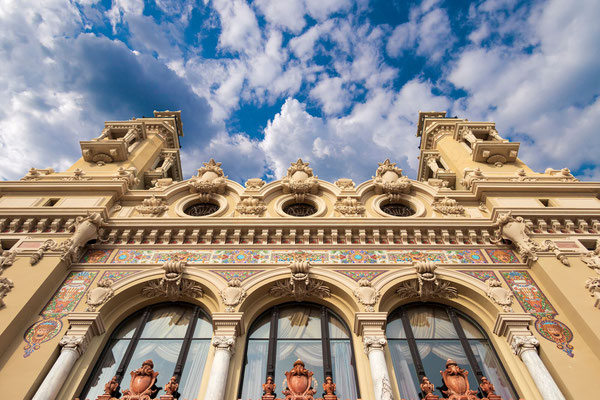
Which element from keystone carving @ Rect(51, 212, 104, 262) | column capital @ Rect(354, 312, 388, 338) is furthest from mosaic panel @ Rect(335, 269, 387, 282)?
keystone carving @ Rect(51, 212, 104, 262)

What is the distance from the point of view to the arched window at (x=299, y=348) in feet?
32.8

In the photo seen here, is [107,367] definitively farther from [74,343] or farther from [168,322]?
[168,322]

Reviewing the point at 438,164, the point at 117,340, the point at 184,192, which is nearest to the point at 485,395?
the point at 117,340

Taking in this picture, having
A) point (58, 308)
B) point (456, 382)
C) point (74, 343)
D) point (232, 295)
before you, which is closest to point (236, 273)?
point (232, 295)

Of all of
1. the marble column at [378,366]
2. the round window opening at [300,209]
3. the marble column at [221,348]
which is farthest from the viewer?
the round window opening at [300,209]

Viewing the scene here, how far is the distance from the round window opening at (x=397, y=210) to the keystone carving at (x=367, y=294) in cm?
522

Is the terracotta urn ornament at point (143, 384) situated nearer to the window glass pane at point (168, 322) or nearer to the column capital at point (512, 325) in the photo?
the window glass pane at point (168, 322)

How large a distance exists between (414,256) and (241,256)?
5149 millimetres

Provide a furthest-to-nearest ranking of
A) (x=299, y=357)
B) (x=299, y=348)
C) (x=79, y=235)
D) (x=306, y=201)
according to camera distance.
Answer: (x=306, y=201)
(x=79, y=235)
(x=299, y=348)
(x=299, y=357)

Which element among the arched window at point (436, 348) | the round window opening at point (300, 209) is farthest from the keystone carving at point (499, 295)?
the round window opening at point (300, 209)

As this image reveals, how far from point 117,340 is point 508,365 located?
942 cm

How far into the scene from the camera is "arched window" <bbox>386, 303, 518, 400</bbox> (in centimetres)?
995

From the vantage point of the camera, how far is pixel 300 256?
13.1m

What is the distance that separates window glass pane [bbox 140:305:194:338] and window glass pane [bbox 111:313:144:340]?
315 mm
